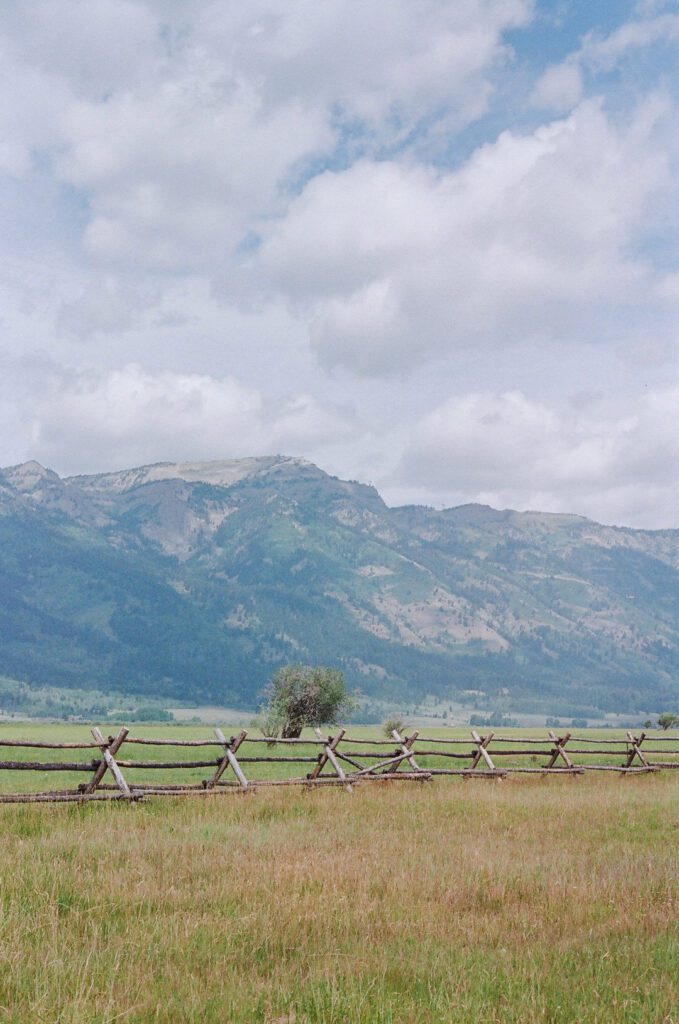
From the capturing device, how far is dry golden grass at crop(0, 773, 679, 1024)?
5441 mm

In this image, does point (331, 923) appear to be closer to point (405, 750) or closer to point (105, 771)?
point (105, 771)

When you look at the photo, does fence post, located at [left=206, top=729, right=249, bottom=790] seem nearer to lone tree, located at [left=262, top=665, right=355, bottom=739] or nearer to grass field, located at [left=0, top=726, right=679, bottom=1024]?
grass field, located at [left=0, top=726, right=679, bottom=1024]

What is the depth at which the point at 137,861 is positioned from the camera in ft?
30.4

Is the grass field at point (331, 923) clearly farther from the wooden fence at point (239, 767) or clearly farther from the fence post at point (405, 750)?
the fence post at point (405, 750)

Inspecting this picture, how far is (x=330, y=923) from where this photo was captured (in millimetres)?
7328

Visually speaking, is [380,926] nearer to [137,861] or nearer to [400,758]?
[137,861]

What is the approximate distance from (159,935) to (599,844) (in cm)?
821

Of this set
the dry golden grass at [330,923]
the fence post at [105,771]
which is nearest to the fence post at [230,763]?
the fence post at [105,771]

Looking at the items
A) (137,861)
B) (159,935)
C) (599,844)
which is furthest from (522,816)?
(159,935)

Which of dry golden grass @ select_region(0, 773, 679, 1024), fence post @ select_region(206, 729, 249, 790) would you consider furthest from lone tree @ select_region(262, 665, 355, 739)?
dry golden grass @ select_region(0, 773, 679, 1024)

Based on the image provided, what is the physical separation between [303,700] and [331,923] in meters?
46.4

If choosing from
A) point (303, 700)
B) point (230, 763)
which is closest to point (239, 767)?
point (230, 763)

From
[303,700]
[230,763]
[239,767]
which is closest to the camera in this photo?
[230,763]

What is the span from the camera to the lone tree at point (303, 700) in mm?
52625
